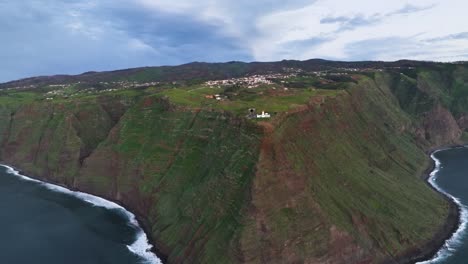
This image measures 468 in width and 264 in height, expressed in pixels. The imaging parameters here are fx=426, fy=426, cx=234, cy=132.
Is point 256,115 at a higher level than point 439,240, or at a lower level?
higher

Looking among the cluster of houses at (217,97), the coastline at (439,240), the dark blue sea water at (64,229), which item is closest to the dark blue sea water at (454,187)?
the coastline at (439,240)

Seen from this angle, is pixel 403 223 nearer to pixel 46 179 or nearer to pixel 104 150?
pixel 104 150

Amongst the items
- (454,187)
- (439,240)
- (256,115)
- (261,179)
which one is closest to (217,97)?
(256,115)

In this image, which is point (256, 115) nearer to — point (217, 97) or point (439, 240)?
point (217, 97)

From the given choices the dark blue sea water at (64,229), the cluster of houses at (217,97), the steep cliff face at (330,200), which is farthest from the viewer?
the cluster of houses at (217,97)

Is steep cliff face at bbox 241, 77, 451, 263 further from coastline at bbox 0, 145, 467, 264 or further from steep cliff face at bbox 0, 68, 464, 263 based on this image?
coastline at bbox 0, 145, 467, 264

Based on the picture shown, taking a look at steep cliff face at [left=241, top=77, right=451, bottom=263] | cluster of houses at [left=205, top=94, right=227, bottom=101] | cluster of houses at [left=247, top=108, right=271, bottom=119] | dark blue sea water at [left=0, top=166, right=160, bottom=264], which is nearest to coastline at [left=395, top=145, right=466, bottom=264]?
steep cliff face at [left=241, top=77, right=451, bottom=263]

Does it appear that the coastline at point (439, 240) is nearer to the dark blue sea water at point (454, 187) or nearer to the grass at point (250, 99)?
the dark blue sea water at point (454, 187)
